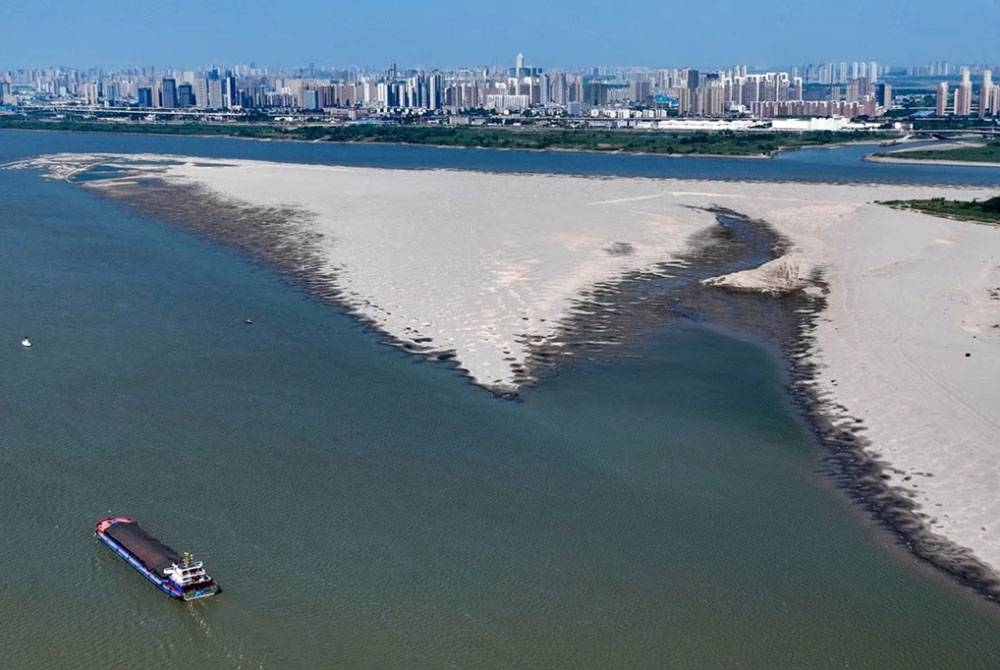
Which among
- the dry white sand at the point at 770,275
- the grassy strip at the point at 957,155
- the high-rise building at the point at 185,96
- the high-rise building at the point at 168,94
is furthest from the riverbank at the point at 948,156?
the high-rise building at the point at 185,96

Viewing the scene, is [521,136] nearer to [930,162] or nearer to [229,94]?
[930,162]

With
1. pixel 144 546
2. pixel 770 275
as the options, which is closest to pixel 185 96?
pixel 770 275

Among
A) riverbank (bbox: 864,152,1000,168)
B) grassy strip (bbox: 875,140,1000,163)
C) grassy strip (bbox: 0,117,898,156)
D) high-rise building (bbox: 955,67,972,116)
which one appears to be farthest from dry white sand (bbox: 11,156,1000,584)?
high-rise building (bbox: 955,67,972,116)

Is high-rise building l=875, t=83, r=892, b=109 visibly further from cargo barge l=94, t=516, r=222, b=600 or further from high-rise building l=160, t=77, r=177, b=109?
cargo barge l=94, t=516, r=222, b=600

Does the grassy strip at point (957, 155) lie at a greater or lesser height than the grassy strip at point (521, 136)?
lesser

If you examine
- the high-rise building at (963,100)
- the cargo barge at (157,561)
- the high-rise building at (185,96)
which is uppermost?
the high-rise building at (185,96)

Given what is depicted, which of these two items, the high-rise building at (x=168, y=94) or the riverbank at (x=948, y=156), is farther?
the high-rise building at (x=168, y=94)

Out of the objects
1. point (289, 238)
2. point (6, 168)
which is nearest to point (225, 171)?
point (6, 168)

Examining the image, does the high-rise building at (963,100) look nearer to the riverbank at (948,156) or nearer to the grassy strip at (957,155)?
the riverbank at (948,156)
